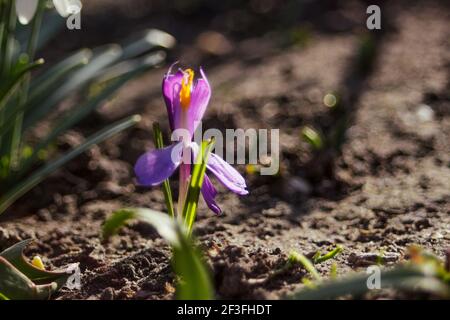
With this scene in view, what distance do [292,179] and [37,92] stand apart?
1.07m

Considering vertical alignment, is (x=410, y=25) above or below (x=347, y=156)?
above

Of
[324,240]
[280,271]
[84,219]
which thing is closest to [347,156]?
[324,240]

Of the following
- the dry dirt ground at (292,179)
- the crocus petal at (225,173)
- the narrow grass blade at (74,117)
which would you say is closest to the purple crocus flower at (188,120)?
the crocus petal at (225,173)

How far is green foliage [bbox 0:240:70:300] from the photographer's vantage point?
1994 millimetres

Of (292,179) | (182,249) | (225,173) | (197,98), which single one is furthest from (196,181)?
(292,179)

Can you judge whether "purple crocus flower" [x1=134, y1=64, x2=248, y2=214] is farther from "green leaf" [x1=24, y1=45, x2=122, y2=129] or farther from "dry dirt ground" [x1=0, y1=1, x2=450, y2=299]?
"green leaf" [x1=24, y1=45, x2=122, y2=129]

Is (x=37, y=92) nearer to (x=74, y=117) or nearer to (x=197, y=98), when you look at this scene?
(x=74, y=117)

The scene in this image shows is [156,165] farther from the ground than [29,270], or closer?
farther from the ground

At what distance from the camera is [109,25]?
5398 mm

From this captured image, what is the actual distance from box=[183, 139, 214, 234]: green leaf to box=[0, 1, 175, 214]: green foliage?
2.24ft

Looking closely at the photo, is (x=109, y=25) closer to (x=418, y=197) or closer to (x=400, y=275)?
(x=418, y=197)

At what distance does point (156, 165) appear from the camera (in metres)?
1.92
